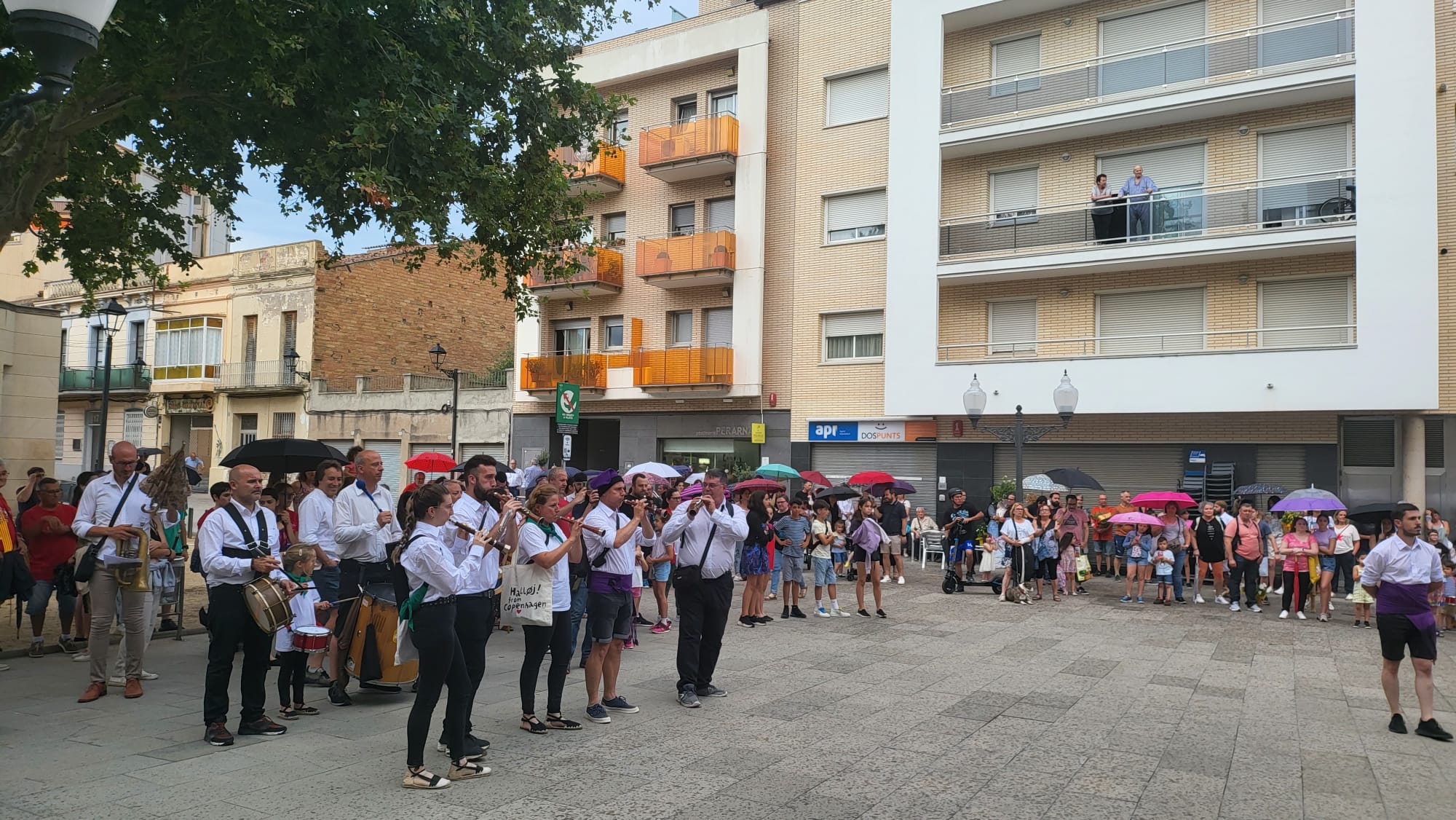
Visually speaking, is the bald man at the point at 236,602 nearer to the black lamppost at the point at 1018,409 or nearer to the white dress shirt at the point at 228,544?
the white dress shirt at the point at 228,544

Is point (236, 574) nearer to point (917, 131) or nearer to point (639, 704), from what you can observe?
point (639, 704)

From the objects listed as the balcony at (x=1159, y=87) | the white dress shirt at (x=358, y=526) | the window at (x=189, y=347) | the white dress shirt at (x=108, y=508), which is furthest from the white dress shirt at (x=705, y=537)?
the window at (x=189, y=347)

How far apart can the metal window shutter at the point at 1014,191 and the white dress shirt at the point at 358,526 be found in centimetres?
1888

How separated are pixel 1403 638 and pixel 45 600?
12.5 meters

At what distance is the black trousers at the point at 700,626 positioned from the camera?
326 inches

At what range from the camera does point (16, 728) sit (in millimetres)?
Result: 7051

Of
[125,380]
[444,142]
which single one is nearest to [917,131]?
[444,142]

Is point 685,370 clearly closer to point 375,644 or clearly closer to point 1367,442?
A: point 1367,442

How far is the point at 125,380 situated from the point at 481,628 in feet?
143

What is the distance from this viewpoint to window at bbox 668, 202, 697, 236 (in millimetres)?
29109

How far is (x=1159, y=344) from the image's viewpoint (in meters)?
22.0

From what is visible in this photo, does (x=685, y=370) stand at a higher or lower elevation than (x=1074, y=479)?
higher

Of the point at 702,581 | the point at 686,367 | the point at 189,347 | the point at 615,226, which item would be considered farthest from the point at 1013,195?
the point at 189,347

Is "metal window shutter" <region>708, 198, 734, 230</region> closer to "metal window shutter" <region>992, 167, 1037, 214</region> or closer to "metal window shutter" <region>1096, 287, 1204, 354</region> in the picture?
"metal window shutter" <region>992, 167, 1037, 214</region>
